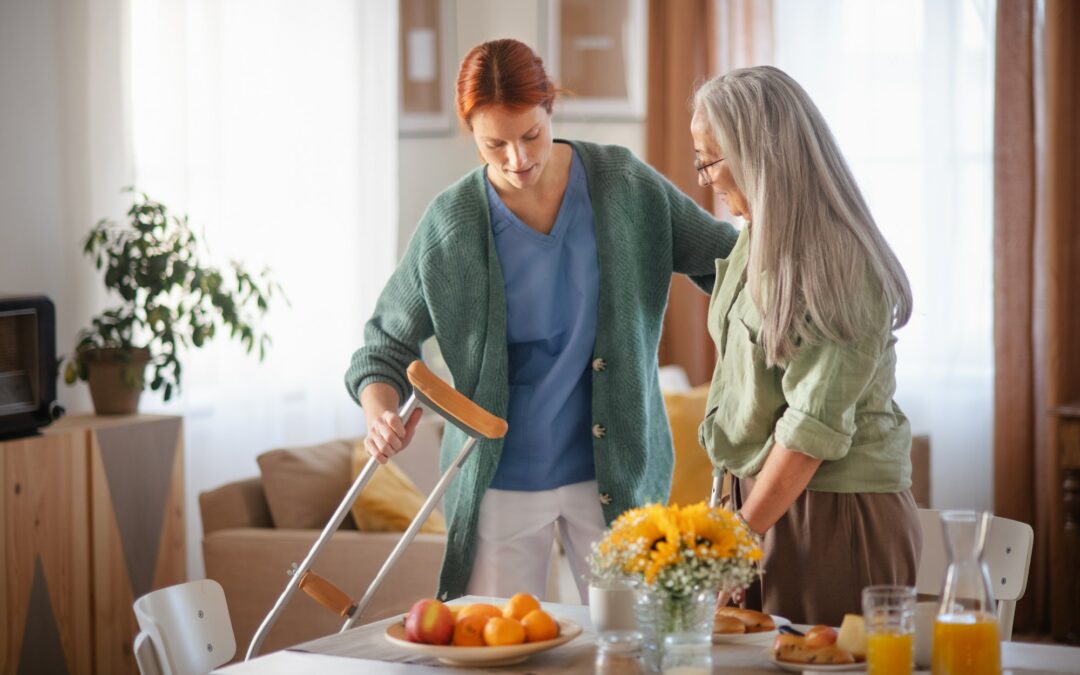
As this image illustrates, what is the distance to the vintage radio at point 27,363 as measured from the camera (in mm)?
3281

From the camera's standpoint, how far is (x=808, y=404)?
1.81 meters

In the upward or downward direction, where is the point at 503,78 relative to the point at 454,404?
upward

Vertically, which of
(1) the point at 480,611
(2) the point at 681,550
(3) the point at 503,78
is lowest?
(1) the point at 480,611

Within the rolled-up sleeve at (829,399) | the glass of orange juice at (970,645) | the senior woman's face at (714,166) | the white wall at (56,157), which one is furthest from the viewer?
the white wall at (56,157)

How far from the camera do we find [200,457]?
441 cm

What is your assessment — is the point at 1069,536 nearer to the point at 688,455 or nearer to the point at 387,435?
the point at 688,455

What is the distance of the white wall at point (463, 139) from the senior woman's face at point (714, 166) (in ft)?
11.4

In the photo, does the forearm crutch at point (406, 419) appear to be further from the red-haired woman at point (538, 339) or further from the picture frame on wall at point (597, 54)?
the picture frame on wall at point (597, 54)

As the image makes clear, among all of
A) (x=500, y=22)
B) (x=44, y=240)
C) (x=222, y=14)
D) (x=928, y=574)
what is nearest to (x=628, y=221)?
(x=928, y=574)

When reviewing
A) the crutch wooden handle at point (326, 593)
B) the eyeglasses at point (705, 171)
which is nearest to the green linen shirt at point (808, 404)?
the eyeglasses at point (705, 171)

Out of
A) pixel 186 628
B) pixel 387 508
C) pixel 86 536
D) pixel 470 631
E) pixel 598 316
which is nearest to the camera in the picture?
pixel 470 631

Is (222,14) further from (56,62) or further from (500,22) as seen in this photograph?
(500,22)

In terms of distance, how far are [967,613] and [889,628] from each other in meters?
0.09

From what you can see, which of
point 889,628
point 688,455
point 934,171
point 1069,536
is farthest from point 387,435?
point 934,171
